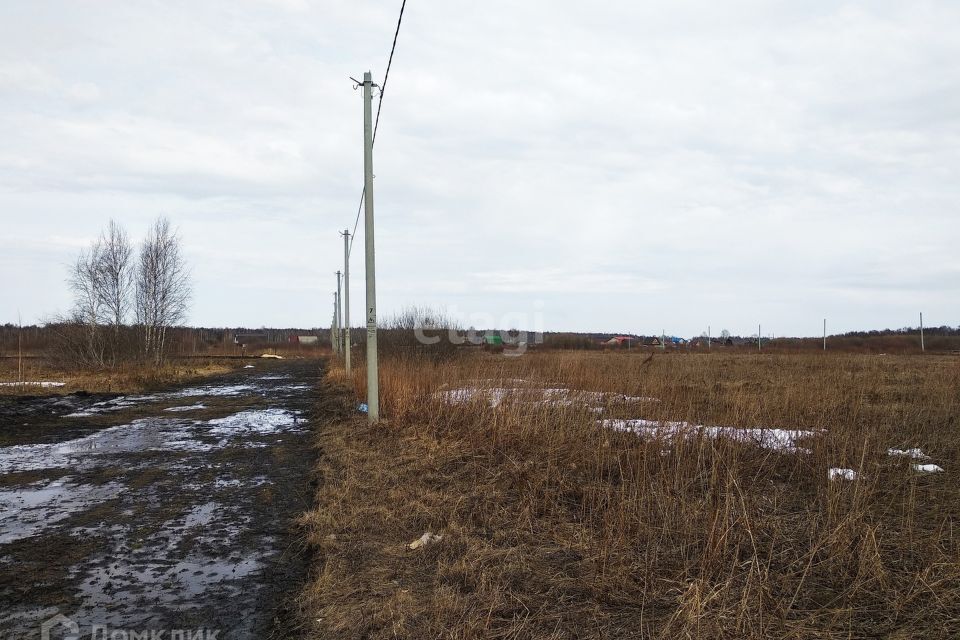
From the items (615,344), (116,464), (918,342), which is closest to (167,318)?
(116,464)

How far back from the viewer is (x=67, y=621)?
3158mm

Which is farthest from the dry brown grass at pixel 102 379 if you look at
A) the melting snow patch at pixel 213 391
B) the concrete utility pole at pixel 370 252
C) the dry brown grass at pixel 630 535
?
the dry brown grass at pixel 630 535

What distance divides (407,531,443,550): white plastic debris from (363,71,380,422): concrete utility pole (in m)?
5.46

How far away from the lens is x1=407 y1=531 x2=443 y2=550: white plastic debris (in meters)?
4.22

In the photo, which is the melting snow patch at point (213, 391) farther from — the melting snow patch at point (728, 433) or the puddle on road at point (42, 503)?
the melting snow patch at point (728, 433)

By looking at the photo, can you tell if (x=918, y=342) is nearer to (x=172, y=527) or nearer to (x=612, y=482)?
(x=612, y=482)

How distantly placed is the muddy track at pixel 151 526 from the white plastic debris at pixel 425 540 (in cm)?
80

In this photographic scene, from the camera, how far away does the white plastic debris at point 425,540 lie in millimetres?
4219

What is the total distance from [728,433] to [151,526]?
582 cm

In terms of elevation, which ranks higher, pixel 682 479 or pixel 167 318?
pixel 167 318

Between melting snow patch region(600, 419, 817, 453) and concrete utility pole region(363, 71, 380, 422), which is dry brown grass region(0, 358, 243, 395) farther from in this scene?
melting snow patch region(600, 419, 817, 453)

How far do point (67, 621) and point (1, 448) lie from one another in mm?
7587

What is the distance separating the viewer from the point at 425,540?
4.29m

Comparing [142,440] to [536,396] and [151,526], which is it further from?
[536,396]
